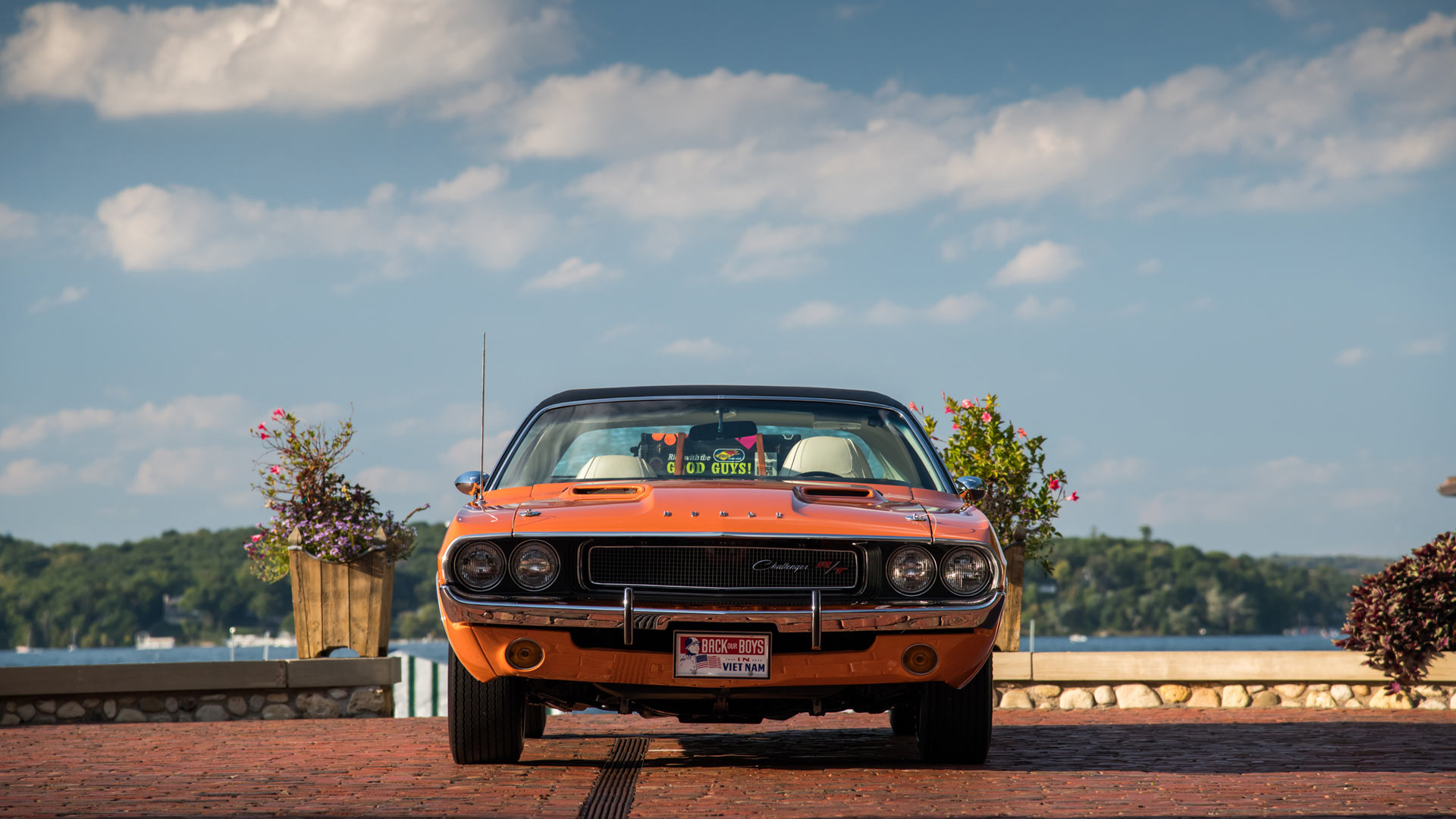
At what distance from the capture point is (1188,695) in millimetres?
10383

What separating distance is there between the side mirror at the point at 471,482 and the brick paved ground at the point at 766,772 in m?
1.26

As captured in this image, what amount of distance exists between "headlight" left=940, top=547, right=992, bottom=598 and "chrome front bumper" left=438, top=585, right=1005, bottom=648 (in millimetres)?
83

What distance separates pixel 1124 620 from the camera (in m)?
65.9

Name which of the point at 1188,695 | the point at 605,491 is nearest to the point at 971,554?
the point at 605,491

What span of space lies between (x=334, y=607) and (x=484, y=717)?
5.39m

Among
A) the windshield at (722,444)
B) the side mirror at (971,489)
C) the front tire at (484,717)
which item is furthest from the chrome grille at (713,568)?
the side mirror at (971,489)

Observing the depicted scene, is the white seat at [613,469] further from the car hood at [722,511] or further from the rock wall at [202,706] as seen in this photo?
the rock wall at [202,706]

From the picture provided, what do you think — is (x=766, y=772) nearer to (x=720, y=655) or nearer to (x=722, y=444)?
(x=720, y=655)

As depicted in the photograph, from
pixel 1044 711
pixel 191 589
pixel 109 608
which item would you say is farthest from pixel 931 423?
pixel 109 608

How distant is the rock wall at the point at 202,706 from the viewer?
9.59 metres

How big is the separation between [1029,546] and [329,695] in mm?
5797

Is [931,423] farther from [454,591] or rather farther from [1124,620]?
[1124,620]

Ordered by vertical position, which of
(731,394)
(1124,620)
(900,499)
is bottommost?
(1124,620)

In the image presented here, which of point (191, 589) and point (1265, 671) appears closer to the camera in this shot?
point (1265, 671)
